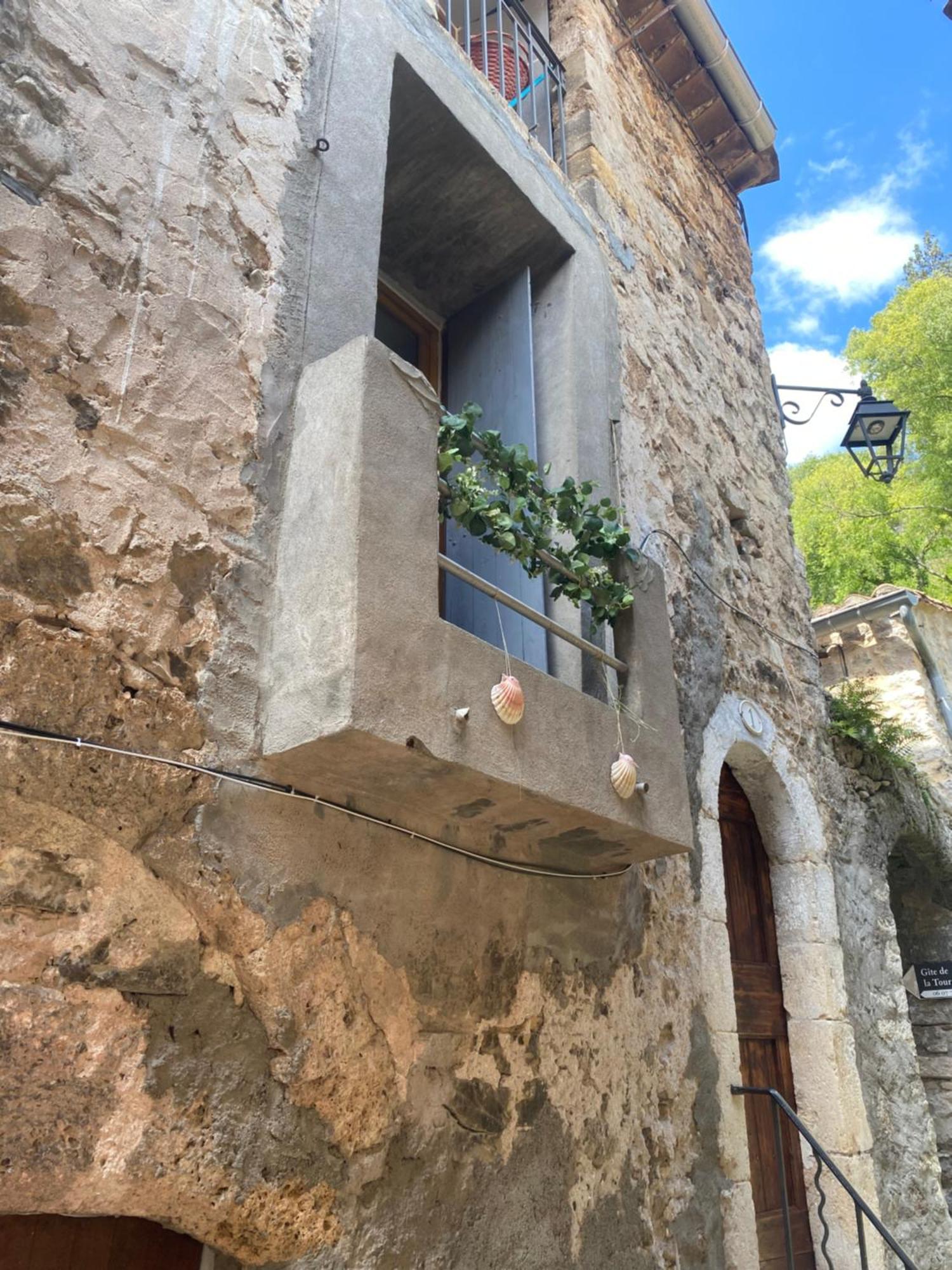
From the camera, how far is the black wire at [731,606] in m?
4.45

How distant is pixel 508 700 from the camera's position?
236 cm

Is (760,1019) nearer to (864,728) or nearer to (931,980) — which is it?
(864,728)

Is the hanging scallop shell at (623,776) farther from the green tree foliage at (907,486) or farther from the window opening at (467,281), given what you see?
the green tree foliage at (907,486)

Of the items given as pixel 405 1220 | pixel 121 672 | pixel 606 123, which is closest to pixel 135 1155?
pixel 405 1220

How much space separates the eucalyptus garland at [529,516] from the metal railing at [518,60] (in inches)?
91.5

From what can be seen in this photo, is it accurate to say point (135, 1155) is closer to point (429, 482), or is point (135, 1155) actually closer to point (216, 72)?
point (429, 482)

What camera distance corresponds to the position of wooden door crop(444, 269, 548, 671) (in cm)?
349

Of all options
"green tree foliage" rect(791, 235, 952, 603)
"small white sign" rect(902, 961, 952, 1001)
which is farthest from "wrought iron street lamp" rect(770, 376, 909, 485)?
"green tree foliage" rect(791, 235, 952, 603)

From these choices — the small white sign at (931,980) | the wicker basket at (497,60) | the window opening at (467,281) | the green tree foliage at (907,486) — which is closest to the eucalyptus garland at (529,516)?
the window opening at (467,281)

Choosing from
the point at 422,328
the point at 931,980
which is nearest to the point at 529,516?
the point at 422,328

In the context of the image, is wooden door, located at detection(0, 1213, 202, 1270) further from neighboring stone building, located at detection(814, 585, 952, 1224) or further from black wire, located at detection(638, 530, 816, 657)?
neighboring stone building, located at detection(814, 585, 952, 1224)

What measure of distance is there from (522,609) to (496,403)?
147 cm

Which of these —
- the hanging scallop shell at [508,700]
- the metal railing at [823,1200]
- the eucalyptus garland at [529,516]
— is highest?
the eucalyptus garland at [529,516]

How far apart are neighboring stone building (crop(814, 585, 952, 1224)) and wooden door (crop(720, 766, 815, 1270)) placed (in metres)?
0.97
